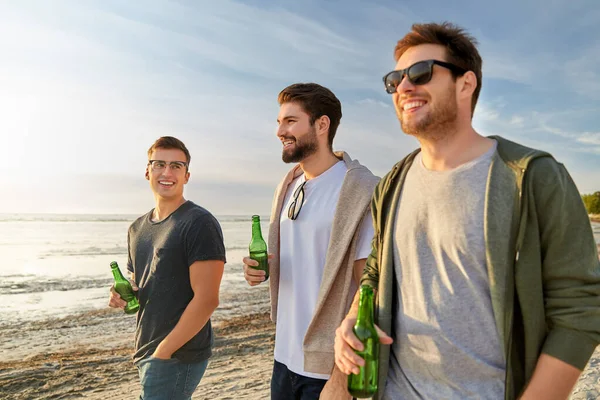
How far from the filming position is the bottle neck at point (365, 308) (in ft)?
7.26

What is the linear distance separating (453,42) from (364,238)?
4.44 ft

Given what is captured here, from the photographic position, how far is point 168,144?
3.99m

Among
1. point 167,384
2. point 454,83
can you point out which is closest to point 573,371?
point 454,83

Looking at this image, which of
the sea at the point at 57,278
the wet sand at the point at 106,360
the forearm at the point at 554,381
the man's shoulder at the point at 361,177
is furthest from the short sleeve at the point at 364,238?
the sea at the point at 57,278

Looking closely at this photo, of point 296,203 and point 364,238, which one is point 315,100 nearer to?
point 296,203

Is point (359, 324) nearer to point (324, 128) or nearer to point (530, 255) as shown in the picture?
point (530, 255)

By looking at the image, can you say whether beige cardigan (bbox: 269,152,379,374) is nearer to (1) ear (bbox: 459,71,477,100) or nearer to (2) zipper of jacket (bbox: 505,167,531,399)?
(1) ear (bbox: 459,71,477,100)

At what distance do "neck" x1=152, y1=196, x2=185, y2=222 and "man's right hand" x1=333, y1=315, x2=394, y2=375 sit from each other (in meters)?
2.17

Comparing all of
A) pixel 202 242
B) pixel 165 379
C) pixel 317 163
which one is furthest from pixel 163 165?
pixel 165 379

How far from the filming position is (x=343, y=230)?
3.06 metres

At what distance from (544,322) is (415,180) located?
79 cm

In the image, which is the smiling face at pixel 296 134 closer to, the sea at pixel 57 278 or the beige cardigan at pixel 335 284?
the beige cardigan at pixel 335 284

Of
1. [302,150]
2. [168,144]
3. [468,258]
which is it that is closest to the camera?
[468,258]

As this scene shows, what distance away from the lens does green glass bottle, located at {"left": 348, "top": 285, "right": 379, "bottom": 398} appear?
84.6 inches
